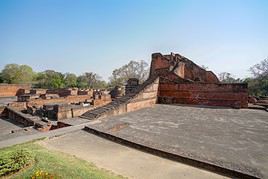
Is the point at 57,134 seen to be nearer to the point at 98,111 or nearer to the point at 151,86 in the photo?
the point at 98,111

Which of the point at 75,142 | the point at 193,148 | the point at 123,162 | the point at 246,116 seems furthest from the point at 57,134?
the point at 246,116

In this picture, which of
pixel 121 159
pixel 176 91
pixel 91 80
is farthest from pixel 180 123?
pixel 91 80

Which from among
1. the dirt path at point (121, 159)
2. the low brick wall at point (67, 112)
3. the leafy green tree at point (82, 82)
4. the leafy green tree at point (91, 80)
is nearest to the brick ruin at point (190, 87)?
the low brick wall at point (67, 112)

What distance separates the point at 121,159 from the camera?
3971 mm

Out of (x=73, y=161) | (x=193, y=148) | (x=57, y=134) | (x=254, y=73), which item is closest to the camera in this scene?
(x=73, y=161)

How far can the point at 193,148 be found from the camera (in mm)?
4332

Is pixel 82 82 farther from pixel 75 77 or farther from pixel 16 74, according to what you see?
pixel 16 74

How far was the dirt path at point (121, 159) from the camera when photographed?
3.32m

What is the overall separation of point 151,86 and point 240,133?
619 cm

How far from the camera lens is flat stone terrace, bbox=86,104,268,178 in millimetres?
3635

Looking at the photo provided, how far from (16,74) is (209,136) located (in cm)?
4513

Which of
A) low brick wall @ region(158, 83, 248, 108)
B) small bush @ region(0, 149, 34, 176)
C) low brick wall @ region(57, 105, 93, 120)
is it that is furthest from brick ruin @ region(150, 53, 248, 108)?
small bush @ region(0, 149, 34, 176)

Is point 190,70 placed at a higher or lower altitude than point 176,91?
higher

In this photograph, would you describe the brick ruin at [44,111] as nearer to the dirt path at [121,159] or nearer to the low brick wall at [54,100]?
the low brick wall at [54,100]
